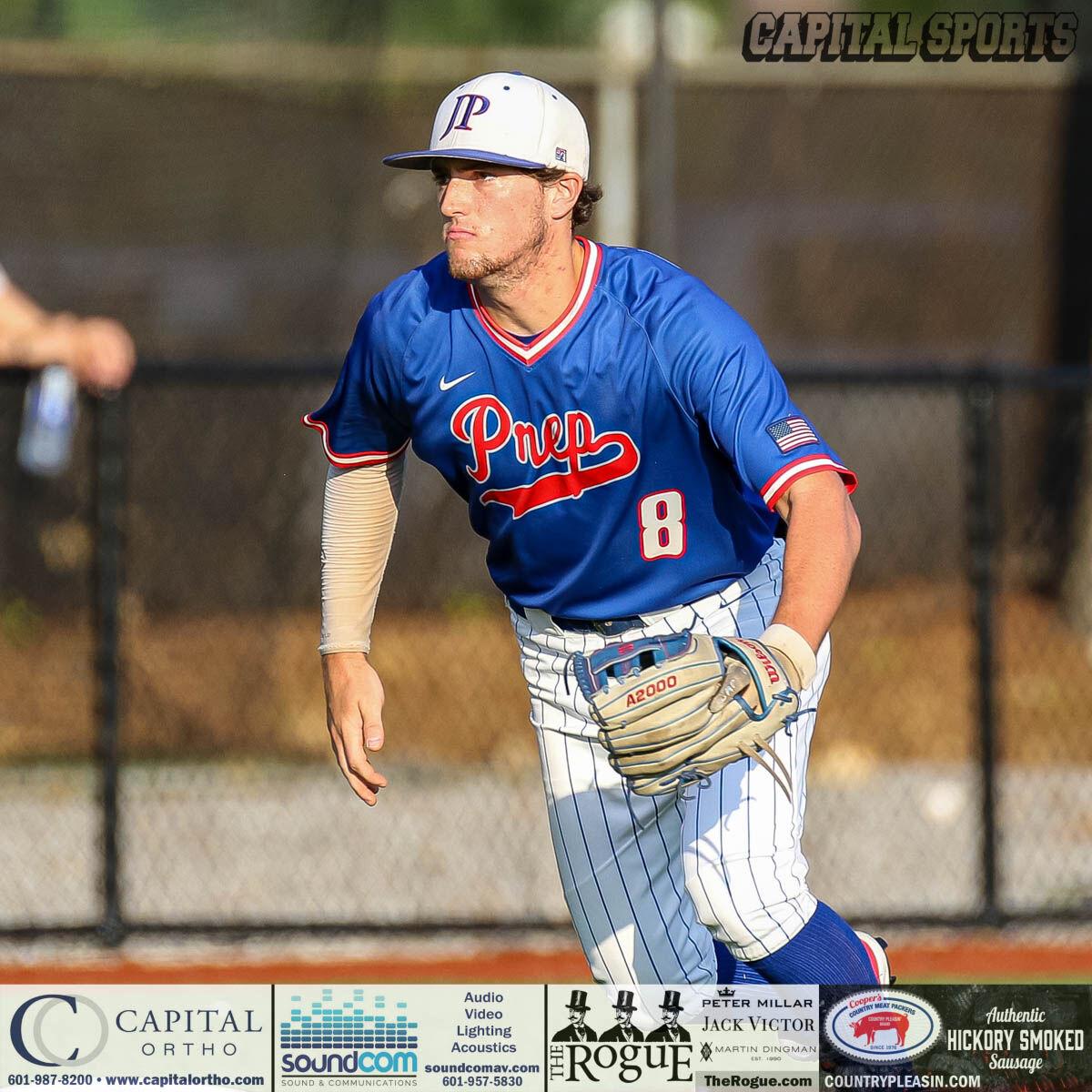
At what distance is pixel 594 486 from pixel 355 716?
0.78 metres

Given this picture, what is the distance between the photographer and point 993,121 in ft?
36.1

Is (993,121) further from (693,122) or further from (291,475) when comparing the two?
(291,475)

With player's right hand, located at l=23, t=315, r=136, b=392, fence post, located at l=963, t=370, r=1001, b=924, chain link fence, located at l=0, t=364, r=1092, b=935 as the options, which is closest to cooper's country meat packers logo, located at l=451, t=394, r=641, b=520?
chain link fence, located at l=0, t=364, r=1092, b=935

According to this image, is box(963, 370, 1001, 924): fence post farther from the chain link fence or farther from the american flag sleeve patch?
the american flag sleeve patch

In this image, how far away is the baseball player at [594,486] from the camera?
3.63m

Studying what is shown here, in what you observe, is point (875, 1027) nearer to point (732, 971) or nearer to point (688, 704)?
point (732, 971)

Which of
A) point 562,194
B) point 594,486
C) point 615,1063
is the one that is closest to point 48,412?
point 562,194

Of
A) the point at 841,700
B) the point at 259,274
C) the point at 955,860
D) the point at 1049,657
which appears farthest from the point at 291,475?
the point at 1049,657

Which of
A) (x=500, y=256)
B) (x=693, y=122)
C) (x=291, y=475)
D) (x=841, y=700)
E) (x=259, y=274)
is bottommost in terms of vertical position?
(x=500, y=256)

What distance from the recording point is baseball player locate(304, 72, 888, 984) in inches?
143

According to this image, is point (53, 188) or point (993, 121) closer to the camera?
point (53, 188)

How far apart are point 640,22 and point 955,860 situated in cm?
593

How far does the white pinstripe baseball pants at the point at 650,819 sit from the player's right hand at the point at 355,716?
381mm

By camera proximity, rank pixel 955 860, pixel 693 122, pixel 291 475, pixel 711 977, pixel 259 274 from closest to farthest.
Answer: pixel 711 977, pixel 955 860, pixel 291 475, pixel 259 274, pixel 693 122
